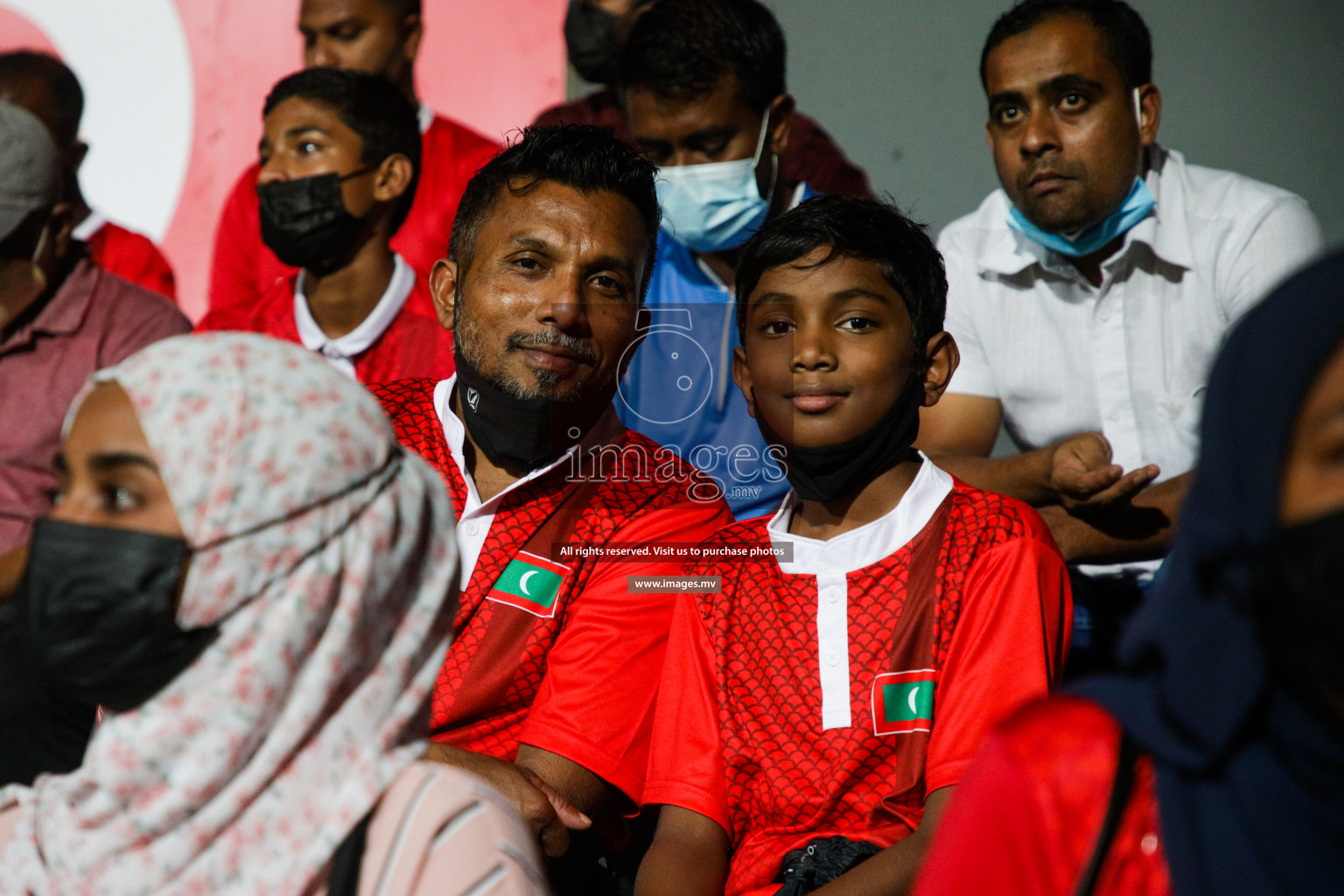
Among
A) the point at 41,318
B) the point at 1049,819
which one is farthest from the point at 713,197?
the point at 1049,819

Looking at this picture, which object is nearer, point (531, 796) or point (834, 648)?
point (531, 796)

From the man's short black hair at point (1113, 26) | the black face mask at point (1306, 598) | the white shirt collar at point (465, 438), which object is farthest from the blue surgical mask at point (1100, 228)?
the black face mask at point (1306, 598)

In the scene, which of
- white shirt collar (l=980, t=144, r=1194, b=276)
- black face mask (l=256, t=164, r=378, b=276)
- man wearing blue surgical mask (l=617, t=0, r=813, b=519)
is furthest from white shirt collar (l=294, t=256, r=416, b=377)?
white shirt collar (l=980, t=144, r=1194, b=276)

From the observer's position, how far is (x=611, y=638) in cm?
230

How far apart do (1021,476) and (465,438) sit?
3.99 ft

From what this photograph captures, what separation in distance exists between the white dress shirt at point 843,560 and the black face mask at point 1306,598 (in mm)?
1139

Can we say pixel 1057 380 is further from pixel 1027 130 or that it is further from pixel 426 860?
pixel 426 860

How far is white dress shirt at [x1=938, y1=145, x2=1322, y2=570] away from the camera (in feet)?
9.88

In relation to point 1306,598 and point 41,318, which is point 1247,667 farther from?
point 41,318

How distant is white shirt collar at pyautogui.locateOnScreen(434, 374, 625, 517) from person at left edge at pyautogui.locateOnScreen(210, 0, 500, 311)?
1.43 metres

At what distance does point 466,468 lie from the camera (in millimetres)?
2453

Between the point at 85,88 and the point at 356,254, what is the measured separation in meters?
2.45

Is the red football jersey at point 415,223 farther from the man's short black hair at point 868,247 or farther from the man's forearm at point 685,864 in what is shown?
the man's forearm at point 685,864

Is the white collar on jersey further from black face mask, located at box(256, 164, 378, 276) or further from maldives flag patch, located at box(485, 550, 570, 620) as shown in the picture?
black face mask, located at box(256, 164, 378, 276)
